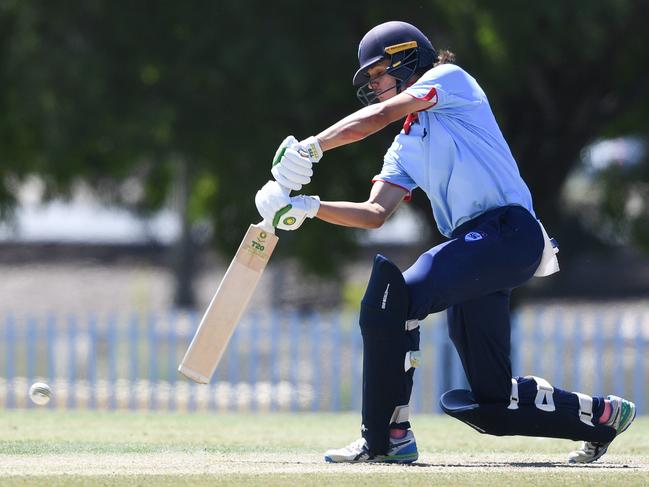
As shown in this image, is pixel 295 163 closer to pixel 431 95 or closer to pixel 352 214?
pixel 352 214

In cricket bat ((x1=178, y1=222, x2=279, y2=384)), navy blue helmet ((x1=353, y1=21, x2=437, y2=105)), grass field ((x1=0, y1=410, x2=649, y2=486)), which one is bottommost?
grass field ((x1=0, y1=410, x2=649, y2=486))

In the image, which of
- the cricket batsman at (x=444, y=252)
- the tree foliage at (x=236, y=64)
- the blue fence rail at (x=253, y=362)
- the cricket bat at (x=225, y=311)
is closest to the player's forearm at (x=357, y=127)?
the cricket batsman at (x=444, y=252)

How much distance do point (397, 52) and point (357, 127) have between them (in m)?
0.47

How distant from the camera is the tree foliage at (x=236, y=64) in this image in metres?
14.2

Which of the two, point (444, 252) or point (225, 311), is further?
point (225, 311)

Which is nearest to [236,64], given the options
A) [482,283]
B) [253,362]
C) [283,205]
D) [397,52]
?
[253,362]

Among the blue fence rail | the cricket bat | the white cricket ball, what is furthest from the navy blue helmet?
the blue fence rail

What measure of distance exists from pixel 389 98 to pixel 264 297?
943 inches

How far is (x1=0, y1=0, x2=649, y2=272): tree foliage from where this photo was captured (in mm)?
14234

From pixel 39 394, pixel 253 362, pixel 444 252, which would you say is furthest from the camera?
pixel 253 362

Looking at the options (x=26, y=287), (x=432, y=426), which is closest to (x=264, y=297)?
(x=26, y=287)

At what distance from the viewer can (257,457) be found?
5621 millimetres

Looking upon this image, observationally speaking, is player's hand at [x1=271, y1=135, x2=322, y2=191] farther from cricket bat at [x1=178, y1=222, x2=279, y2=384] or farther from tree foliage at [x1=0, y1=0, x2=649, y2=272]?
tree foliage at [x1=0, y1=0, x2=649, y2=272]

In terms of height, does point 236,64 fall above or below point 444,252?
above
